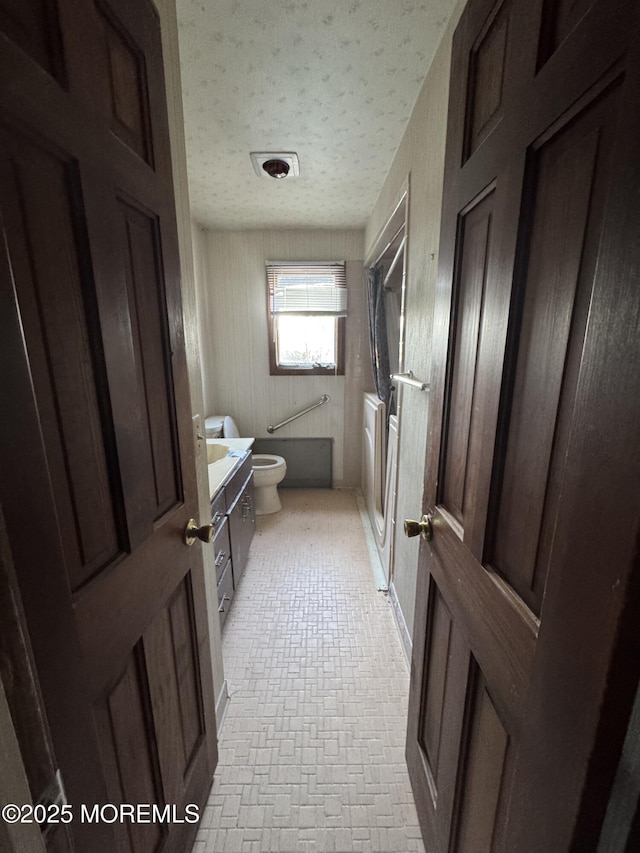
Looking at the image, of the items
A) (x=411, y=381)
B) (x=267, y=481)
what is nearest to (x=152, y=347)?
(x=411, y=381)

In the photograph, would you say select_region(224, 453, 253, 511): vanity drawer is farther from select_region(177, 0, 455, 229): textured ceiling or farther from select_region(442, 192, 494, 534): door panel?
select_region(177, 0, 455, 229): textured ceiling

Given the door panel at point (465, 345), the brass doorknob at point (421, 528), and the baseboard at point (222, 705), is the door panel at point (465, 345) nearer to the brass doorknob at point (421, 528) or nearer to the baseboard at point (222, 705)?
the brass doorknob at point (421, 528)

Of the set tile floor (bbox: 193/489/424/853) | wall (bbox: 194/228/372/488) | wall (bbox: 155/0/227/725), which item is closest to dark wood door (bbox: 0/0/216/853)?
wall (bbox: 155/0/227/725)

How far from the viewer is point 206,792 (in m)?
1.09

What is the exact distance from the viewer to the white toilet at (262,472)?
2.88m

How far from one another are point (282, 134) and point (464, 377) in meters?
1.70

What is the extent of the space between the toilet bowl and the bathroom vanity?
17.6 inches

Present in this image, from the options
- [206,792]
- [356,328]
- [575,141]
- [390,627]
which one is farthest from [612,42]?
[356,328]

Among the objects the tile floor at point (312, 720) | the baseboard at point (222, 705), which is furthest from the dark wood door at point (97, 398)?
A: the baseboard at point (222, 705)

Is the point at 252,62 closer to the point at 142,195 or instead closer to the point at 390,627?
the point at 142,195

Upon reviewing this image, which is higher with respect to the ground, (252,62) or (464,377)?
(252,62)

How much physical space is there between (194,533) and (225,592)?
101cm

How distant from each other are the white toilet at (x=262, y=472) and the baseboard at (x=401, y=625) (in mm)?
1366

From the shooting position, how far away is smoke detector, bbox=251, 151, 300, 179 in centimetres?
184
